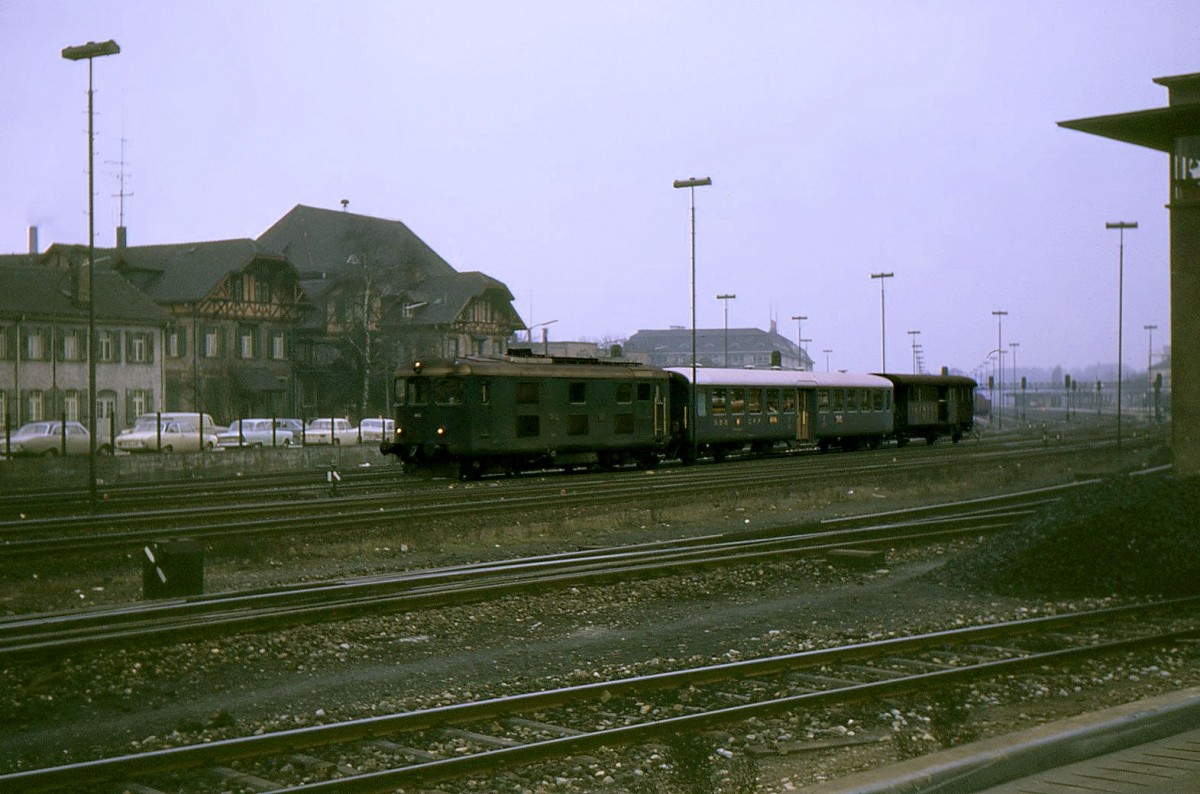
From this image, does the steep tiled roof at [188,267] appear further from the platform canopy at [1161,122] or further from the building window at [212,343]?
the platform canopy at [1161,122]

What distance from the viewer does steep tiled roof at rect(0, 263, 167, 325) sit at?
55656 millimetres

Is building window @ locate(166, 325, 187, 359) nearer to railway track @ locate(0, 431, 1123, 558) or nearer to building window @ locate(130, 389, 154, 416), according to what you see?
building window @ locate(130, 389, 154, 416)

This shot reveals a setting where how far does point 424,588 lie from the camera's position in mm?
14258

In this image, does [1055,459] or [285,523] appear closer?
[285,523]

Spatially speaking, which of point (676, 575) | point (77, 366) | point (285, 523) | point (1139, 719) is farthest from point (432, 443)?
point (77, 366)

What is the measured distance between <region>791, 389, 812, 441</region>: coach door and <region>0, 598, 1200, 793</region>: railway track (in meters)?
31.0

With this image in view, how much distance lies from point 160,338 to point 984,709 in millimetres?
60764

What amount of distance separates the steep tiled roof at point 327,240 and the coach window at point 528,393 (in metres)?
43.9

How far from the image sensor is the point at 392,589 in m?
14.4

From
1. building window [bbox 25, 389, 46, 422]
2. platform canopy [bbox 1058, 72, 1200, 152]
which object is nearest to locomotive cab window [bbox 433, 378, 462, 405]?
platform canopy [bbox 1058, 72, 1200, 152]

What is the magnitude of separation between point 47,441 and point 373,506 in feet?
80.1

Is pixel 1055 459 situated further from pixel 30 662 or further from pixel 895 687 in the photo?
pixel 30 662

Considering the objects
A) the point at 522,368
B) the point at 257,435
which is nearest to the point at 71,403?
the point at 257,435

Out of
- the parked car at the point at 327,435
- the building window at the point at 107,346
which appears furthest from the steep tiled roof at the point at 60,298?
the parked car at the point at 327,435
